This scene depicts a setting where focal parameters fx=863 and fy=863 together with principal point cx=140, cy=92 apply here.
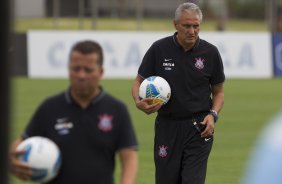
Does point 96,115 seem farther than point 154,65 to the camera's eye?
No

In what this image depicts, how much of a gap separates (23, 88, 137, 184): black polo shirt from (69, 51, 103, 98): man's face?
0.11 meters

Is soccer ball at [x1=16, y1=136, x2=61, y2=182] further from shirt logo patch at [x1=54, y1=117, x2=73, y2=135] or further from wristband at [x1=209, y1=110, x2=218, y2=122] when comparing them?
wristband at [x1=209, y1=110, x2=218, y2=122]

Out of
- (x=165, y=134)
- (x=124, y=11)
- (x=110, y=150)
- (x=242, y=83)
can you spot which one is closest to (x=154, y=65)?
(x=165, y=134)

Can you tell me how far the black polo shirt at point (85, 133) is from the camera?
502cm

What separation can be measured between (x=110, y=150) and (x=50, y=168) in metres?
0.46

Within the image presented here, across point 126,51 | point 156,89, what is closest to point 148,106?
point 156,89

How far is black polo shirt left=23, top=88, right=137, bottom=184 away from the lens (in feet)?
16.5

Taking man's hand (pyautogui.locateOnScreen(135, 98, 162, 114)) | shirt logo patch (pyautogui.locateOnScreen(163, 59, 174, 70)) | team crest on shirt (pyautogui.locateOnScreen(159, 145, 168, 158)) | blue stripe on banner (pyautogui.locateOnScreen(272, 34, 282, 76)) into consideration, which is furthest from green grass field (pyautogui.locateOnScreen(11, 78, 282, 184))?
shirt logo patch (pyautogui.locateOnScreen(163, 59, 174, 70))

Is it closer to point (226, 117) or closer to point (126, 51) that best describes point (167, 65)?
point (226, 117)

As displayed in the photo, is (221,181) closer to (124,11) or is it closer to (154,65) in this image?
(154,65)

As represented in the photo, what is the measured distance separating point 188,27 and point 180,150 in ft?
3.82

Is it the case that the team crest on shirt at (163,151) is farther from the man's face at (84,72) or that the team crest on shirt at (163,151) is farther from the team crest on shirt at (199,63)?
the man's face at (84,72)

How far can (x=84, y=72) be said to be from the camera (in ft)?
16.2

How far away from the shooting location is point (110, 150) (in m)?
5.09
